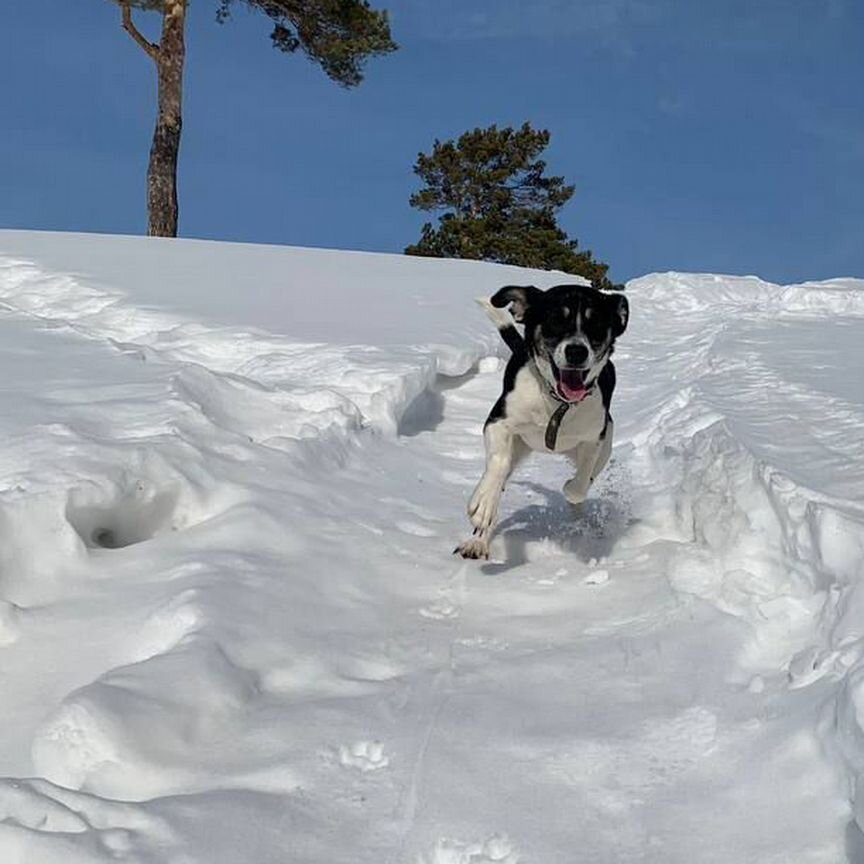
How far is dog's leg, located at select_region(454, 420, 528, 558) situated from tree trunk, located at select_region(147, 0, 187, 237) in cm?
1541

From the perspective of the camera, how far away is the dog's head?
185 inches

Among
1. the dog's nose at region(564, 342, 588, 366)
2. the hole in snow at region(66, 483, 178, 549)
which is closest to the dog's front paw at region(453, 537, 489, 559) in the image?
the dog's nose at region(564, 342, 588, 366)

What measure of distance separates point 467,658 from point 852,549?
4.18ft

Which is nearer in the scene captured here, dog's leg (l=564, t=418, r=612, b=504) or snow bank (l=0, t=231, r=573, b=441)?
dog's leg (l=564, t=418, r=612, b=504)

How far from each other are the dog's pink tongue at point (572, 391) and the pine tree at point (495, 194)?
30222 mm

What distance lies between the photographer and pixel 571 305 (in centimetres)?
494

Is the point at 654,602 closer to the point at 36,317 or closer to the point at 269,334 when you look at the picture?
the point at 269,334

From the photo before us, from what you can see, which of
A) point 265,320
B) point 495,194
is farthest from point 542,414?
point 495,194

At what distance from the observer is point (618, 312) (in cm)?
521

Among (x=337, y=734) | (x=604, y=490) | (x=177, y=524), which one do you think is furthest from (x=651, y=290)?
(x=337, y=734)

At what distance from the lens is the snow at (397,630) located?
2.26 meters

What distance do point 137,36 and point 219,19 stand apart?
6.19 feet

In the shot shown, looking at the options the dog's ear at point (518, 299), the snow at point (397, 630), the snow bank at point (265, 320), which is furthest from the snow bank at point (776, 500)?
the snow bank at point (265, 320)

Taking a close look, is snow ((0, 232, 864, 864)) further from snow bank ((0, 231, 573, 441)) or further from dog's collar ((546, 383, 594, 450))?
dog's collar ((546, 383, 594, 450))
